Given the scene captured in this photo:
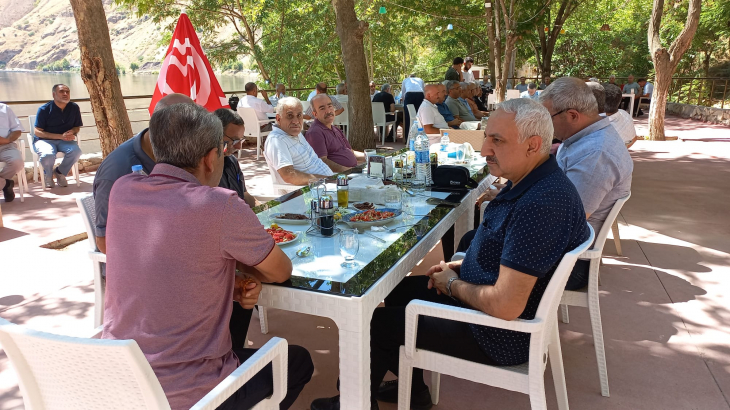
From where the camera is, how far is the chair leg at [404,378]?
6.17 ft

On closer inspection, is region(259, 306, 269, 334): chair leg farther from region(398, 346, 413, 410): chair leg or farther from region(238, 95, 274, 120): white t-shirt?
region(238, 95, 274, 120): white t-shirt

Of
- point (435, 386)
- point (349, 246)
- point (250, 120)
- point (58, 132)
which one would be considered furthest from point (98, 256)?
→ point (250, 120)

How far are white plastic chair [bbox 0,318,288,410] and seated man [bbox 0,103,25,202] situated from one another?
18.2ft

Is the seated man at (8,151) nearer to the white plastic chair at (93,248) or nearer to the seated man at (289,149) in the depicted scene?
the seated man at (289,149)

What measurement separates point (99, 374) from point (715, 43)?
20852 millimetres

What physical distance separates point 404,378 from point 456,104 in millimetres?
5985

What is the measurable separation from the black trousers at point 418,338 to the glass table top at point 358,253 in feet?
0.78

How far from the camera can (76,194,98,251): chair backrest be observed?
2.56 metres

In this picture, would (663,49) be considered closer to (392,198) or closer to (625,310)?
(625,310)

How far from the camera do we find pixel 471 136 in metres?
5.03

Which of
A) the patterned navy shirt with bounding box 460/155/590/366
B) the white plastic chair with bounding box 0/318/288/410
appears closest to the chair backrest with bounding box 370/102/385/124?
the patterned navy shirt with bounding box 460/155/590/366

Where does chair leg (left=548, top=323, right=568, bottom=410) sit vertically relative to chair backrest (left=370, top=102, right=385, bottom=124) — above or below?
below

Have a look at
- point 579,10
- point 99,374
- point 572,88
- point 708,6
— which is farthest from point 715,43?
point 99,374

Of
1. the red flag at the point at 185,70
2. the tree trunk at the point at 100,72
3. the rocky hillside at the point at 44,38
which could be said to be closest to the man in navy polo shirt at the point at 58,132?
the tree trunk at the point at 100,72
